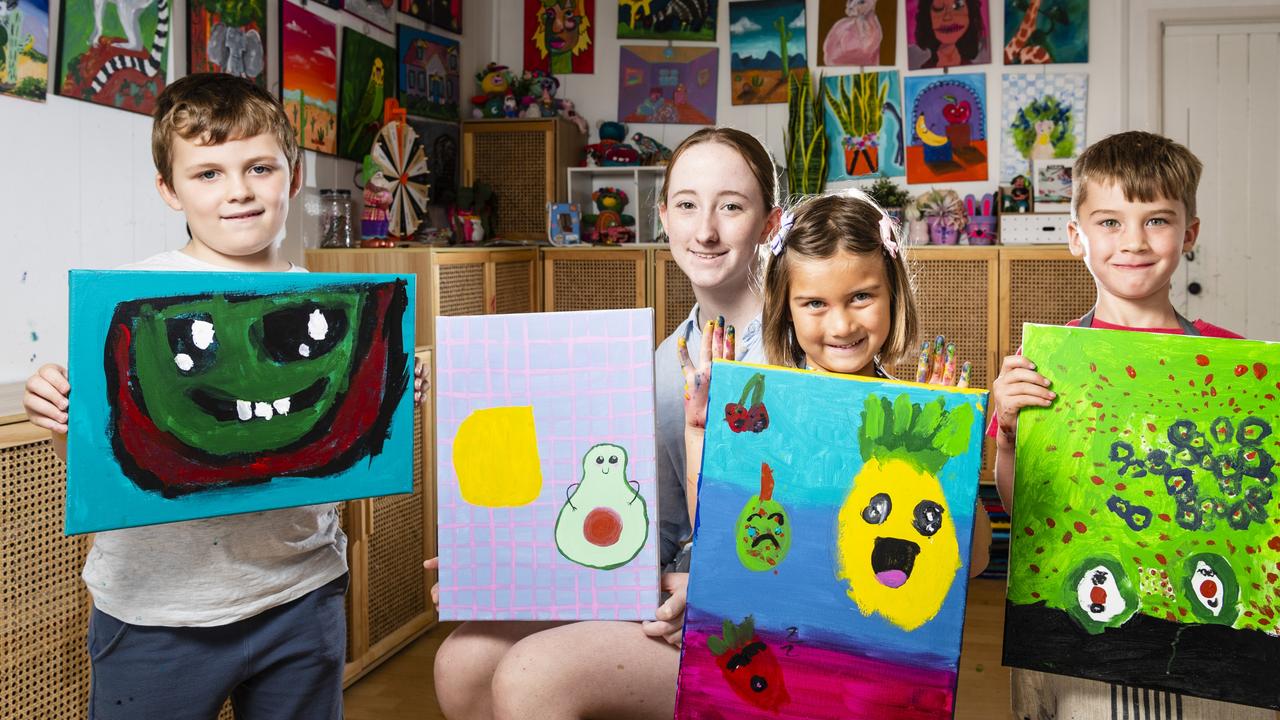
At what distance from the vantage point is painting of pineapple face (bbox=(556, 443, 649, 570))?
120 centimetres

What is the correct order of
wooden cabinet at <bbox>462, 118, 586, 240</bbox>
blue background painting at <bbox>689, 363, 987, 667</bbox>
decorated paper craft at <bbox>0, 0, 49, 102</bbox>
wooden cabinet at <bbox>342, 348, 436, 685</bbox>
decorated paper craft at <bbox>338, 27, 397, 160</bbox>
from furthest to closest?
wooden cabinet at <bbox>462, 118, 586, 240</bbox>, decorated paper craft at <bbox>338, 27, 397, 160</bbox>, wooden cabinet at <bbox>342, 348, 436, 685</bbox>, decorated paper craft at <bbox>0, 0, 49, 102</bbox>, blue background painting at <bbox>689, 363, 987, 667</bbox>

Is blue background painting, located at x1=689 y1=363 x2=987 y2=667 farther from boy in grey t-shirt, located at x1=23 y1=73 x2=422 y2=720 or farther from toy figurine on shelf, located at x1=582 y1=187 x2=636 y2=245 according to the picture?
toy figurine on shelf, located at x1=582 y1=187 x2=636 y2=245

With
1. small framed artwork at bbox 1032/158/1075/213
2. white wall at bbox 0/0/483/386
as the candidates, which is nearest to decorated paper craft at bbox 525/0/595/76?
small framed artwork at bbox 1032/158/1075/213

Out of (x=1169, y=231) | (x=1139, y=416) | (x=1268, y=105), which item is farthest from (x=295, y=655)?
(x=1268, y=105)

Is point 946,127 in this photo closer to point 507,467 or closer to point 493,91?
point 493,91

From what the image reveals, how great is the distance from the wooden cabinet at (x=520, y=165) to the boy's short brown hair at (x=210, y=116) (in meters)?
2.85

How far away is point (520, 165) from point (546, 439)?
3.13 m

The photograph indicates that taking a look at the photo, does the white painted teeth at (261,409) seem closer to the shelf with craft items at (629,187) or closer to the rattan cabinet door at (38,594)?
the rattan cabinet door at (38,594)

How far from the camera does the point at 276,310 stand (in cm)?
120

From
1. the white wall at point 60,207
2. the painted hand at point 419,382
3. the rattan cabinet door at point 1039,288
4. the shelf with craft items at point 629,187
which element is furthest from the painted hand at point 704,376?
the shelf with craft items at point 629,187

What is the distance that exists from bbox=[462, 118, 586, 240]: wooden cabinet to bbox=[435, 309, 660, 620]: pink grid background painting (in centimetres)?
301

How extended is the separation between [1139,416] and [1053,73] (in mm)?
3482

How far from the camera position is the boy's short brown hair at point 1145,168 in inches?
53.9

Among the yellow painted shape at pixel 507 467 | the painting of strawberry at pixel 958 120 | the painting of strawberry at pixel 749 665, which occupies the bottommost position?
the painting of strawberry at pixel 749 665
